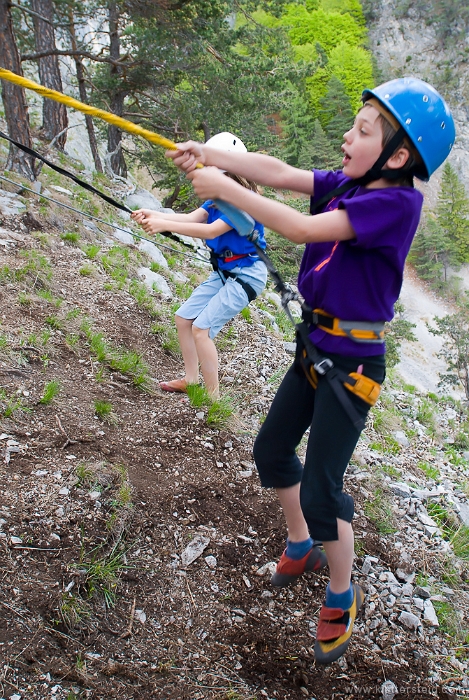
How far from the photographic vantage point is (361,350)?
2.54 meters

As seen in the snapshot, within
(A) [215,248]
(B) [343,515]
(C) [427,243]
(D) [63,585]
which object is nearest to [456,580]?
(B) [343,515]

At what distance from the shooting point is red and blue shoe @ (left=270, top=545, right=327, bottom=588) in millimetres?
3264

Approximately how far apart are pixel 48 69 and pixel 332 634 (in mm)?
14931

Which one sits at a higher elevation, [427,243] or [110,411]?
[110,411]

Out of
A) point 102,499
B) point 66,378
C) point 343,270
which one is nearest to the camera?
point 343,270

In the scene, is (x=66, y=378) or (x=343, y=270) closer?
(x=343, y=270)

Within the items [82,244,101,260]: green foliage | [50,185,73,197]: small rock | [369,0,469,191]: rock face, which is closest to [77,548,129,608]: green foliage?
[82,244,101,260]: green foliage

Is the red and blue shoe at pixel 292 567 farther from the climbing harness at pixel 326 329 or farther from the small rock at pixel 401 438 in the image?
the small rock at pixel 401 438

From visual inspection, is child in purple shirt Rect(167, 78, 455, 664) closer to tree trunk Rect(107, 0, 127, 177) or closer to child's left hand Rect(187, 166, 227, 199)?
child's left hand Rect(187, 166, 227, 199)

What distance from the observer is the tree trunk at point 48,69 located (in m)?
13.5

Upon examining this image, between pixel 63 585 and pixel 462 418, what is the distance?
13.7 meters

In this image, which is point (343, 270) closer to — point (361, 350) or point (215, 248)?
point (361, 350)

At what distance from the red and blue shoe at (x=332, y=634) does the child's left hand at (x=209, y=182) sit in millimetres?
2206

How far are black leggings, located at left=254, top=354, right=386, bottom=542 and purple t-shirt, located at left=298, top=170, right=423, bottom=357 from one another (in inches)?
8.0
